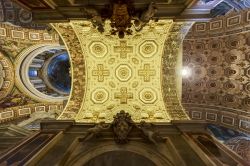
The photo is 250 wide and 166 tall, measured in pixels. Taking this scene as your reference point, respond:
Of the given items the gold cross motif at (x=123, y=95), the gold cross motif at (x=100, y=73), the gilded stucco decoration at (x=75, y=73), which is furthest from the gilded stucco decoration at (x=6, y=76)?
the gold cross motif at (x=123, y=95)

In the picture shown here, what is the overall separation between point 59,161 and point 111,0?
17.2 feet

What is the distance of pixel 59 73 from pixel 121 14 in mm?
12983

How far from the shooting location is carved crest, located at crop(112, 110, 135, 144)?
898 centimetres

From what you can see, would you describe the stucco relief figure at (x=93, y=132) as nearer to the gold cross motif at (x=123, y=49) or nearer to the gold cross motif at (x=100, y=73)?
the gold cross motif at (x=100, y=73)

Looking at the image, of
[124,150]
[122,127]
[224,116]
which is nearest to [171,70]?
[122,127]

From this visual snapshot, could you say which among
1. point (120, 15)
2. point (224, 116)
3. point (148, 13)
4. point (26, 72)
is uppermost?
point (148, 13)

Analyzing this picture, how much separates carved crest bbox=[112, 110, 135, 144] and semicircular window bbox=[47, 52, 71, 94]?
10.00 m

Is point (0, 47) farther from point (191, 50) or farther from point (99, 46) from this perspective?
point (191, 50)

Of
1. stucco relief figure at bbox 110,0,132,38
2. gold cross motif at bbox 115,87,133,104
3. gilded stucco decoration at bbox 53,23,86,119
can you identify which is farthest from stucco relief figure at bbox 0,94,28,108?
stucco relief figure at bbox 110,0,132,38

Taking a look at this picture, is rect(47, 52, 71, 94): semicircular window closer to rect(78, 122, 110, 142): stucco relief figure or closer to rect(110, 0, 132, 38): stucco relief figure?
rect(78, 122, 110, 142): stucco relief figure

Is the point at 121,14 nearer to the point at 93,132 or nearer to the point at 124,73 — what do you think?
the point at 93,132

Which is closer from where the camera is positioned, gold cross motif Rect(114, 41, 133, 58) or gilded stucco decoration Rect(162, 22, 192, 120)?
gilded stucco decoration Rect(162, 22, 192, 120)

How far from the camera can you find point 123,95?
12992mm

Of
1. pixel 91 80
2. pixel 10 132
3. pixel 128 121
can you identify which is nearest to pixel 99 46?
pixel 91 80
